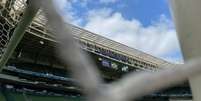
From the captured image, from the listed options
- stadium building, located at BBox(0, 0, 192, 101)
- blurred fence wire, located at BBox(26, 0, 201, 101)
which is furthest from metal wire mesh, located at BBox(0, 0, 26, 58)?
blurred fence wire, located at BBox(26, 0, 201, 101)

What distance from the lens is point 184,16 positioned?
87cm

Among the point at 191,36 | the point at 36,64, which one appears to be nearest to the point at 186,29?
the point at 191,36

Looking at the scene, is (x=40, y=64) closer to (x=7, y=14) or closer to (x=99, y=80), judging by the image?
(x=7, y=14)

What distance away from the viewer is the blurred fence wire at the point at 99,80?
0.93 feet

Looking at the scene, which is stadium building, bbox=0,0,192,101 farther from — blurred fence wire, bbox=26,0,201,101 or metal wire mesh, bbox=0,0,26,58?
blurred fence wire, bbox=26,0,201,101

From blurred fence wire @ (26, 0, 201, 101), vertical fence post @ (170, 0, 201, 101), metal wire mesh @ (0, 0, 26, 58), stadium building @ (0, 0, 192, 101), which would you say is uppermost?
metal wire mesh @ (0, 0, 26, 58)

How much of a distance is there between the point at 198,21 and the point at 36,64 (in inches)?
354

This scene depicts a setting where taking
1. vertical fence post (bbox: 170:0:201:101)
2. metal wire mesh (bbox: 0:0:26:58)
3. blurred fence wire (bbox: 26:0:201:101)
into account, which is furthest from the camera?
metal wire mesh (bbox: 0:0:26:58)

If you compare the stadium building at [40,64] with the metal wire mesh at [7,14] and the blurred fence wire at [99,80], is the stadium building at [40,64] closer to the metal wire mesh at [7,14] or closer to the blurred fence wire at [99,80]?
the metal wire mesh at [7,14]

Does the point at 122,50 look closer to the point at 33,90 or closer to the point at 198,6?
the point at 33,90

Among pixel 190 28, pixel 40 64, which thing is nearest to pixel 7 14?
pixel 40 64

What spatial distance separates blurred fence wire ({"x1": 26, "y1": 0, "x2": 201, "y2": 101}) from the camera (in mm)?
283

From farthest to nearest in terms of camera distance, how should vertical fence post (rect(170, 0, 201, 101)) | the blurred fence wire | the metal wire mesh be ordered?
the metal wire mesh
vertical fence post (rect(170, 0, 201, 101))
the blurred fence wire

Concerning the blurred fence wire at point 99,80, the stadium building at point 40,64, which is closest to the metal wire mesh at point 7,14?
the stadium building at point 40,64
